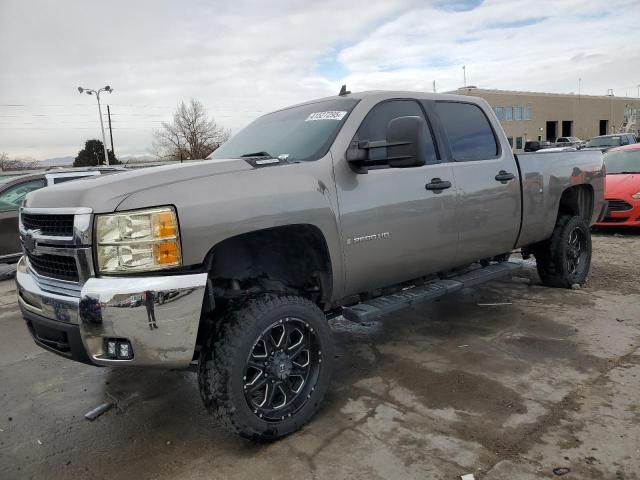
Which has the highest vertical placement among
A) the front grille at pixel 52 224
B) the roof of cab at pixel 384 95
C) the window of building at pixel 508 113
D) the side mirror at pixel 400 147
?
the window of building at pixel 508 113

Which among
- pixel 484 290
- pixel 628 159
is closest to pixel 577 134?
pixel 628 159

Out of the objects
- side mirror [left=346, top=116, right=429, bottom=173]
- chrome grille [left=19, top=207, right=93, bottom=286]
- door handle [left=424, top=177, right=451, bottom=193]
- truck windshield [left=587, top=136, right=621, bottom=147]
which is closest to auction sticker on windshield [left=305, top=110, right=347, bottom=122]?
side mirror [left=346, top=116, right=429, bottom=173]

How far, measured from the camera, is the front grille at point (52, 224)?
2.74 metres

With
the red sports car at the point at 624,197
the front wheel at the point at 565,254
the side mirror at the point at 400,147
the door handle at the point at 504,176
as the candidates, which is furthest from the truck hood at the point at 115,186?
the red sports car at the point at 624,197

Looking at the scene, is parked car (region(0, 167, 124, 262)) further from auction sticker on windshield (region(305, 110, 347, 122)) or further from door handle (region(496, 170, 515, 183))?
door handle (region(496, 170, 515, 183))

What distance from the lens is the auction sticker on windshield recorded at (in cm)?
365

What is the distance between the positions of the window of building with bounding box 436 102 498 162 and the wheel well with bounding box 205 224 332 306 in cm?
166

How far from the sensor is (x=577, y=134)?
75312 mm

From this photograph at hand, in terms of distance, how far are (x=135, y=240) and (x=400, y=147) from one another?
165 cm

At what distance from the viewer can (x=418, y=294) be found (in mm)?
3967

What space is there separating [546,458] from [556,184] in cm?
325

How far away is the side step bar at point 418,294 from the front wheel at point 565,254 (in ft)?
2.67

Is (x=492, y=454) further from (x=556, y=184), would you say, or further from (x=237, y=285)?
(x=556, y=184)

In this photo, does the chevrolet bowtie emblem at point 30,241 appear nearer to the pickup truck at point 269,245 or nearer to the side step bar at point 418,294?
the pickup truck at point 269,245
